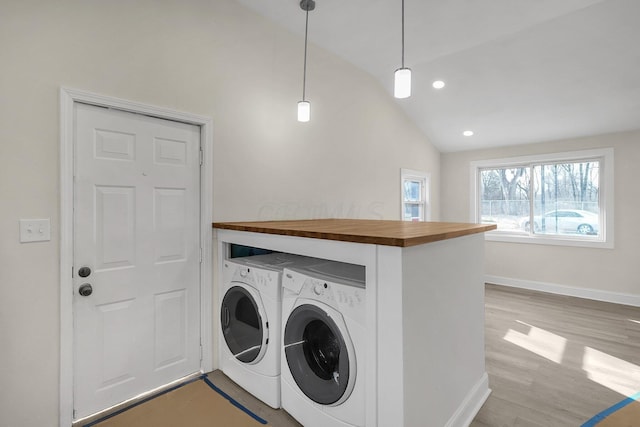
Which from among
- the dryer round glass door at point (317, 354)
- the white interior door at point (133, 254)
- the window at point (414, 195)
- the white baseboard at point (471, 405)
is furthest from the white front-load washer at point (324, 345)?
the window at point (414, 195)

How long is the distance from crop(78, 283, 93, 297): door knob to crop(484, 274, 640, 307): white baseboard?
5.20 metres

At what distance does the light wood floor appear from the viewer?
190 cm

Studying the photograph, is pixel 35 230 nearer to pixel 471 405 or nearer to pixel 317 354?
pixel 317 354

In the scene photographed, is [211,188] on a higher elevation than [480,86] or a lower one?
lower

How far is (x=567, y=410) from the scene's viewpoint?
191 centimetres

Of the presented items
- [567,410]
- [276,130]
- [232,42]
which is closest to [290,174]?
[276,130]

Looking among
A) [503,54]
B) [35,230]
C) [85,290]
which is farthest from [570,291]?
[35,230]

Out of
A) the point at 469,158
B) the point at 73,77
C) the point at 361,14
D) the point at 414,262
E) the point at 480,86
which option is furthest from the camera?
the point at 469,158

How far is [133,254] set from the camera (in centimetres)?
203

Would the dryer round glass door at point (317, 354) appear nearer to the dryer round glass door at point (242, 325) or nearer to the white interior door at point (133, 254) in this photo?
the dryer round glass door at point (242, 325)

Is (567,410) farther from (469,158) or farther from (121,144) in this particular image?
(469,158)

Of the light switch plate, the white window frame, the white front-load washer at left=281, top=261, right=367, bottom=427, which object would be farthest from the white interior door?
the white window frame

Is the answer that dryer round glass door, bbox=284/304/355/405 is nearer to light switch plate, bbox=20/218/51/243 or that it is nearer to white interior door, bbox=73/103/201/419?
white interior door, bbox=73/103/201/419

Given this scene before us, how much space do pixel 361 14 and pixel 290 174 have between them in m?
1.54
